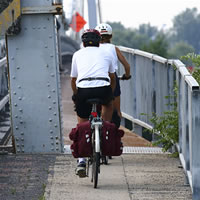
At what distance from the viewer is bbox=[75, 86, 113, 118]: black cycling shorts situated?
773 centimetres

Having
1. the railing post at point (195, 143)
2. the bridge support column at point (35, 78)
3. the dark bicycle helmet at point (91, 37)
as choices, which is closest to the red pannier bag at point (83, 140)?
the dark bicycle helmet at point (91, 37)

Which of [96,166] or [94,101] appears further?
[94,101]

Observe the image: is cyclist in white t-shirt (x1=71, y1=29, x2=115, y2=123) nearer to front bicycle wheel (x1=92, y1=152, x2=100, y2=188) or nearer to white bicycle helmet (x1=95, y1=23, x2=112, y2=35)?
front bicycle wheel (x1=92, y1=152, x2=100, y2=188)

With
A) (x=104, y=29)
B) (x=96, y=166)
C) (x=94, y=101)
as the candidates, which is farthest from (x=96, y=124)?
(x=104, y=29)

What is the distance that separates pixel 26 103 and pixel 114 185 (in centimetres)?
245

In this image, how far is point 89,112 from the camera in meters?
8.03

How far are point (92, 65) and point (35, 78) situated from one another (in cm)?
203

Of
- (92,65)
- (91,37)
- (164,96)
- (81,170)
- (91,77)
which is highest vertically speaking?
(91,37)

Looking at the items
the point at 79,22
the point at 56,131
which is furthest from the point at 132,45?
the point at 56,131

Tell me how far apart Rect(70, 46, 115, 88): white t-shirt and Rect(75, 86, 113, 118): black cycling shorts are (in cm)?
5

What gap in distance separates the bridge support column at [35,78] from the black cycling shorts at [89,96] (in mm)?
1872

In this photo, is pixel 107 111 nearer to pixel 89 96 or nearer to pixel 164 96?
pixel 89 96

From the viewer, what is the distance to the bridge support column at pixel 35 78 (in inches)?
382

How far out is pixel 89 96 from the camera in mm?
7730
